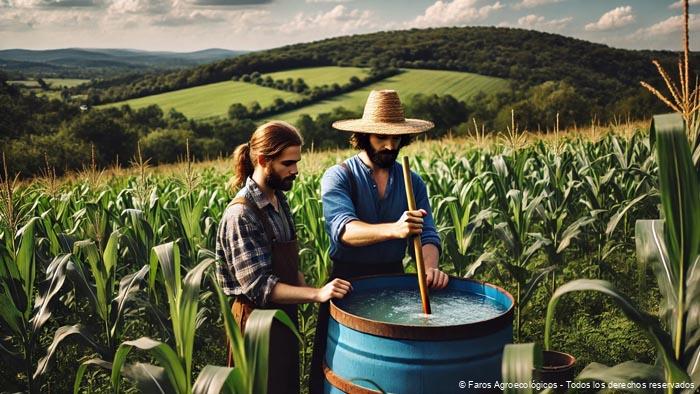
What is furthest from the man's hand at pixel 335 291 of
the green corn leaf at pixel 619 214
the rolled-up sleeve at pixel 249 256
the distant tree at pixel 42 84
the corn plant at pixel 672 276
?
the distant tree at pixel 42 84

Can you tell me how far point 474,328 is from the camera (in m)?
2.38

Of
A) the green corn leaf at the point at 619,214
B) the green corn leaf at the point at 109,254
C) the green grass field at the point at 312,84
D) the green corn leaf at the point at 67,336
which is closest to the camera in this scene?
the green corn leaf at the point at 67,336

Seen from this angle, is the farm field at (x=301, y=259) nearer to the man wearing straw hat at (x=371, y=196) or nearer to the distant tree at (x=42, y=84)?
the man wearing straw hat at (x=371, y=196)

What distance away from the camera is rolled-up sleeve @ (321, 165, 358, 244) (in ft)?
10.6

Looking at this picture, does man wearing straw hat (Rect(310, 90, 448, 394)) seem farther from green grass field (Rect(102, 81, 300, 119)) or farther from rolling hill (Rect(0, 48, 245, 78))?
rolling hill (Rect(0, 48, 245, 78))

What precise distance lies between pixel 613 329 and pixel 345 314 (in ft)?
13.0

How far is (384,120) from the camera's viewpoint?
11.3 ft

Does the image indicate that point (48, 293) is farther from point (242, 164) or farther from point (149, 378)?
point (149, 378)

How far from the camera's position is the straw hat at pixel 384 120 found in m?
3.33

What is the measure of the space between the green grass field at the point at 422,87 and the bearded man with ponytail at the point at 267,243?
153 ft

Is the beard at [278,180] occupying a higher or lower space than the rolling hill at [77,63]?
lower

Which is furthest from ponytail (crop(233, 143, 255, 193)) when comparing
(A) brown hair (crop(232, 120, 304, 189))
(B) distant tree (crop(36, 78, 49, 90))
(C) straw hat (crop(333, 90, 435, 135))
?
(B) distant tree (crop(36, 78, 49, 90))

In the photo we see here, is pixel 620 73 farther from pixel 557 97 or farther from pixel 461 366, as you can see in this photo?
pixel 461 366

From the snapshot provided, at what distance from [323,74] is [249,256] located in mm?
61006
